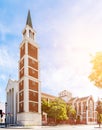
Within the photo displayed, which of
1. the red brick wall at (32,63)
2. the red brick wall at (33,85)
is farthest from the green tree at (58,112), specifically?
the red brick wall at (32,63)

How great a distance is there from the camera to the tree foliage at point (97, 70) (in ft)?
41.1

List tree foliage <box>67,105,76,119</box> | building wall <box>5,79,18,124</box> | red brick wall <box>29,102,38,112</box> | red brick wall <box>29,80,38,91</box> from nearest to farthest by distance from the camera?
red brick wall <box>29,102,38,112</box>, red brick wall <box>29,80,38,91</box>, building wall <box>5,79,18,124</box>, tree foliage <box>67,105,76,119</box>

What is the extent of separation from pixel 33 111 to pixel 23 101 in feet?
11.3

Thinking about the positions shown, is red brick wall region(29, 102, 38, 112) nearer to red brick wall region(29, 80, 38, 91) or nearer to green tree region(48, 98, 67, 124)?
red brick wall region(29, 80, 38, 91)

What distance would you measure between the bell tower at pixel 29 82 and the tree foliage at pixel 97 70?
50.1 metres

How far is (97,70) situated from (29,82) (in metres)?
53.2

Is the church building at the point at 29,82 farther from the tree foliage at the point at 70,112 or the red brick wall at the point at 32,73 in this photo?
the tree foliage at the point at 70,112

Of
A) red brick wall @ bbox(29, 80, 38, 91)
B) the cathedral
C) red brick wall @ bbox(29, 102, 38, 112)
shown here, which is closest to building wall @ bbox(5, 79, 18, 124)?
the cathedral

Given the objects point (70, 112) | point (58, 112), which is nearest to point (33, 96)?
point (58, 112)

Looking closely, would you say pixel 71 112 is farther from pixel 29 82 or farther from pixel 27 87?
pixel 27 87

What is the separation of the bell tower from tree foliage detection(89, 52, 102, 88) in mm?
50091

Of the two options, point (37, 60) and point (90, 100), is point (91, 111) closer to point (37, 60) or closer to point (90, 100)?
point (90, 100)

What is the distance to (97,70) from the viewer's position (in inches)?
500

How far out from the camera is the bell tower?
2484 inches
